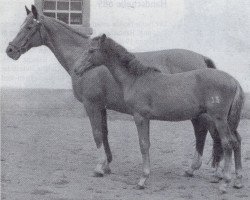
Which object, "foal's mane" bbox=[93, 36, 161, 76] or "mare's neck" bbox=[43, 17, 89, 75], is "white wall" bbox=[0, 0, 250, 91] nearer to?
"mare's neck" bbox=[43, 17, 89, 75]

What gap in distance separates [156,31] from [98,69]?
5.02 metres

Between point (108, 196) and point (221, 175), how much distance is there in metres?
1.60

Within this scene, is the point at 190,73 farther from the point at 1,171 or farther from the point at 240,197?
the point at 1,171

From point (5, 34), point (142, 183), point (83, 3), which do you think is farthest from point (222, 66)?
point (142, 183)

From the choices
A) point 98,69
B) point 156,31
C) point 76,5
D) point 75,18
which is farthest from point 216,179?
point 76,5

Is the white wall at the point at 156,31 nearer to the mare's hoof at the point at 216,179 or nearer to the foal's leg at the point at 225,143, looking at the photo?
the mare's hoof at the point at 216,179

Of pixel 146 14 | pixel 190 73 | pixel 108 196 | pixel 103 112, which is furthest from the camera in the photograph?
pixel 146 14

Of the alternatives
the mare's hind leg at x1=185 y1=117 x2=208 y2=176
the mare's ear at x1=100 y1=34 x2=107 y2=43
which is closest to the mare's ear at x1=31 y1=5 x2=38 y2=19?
the mare's ear at x1=100 y1=34 x2=107 y2=43

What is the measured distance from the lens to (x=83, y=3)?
12773 millimetres

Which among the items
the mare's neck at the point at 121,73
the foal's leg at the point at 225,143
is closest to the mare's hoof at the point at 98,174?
the mare's neck at the point at 121,73

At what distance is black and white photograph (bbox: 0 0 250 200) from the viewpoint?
6.88 meters

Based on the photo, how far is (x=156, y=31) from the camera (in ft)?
41.2

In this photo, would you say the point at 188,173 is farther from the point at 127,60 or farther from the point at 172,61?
the point at 127,60

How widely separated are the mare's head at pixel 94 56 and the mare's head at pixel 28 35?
1.15m
